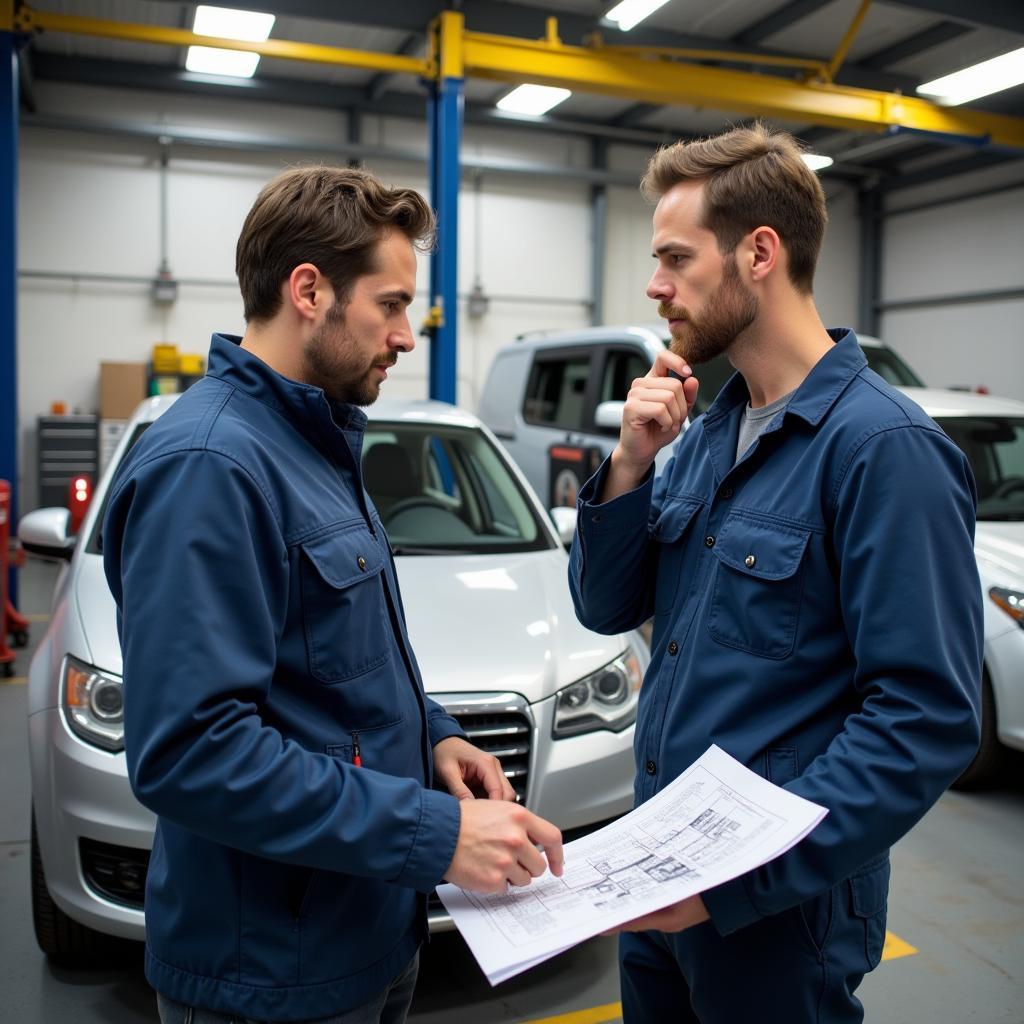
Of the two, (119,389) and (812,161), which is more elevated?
(812,161)

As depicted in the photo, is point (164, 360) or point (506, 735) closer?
point (506, 735)

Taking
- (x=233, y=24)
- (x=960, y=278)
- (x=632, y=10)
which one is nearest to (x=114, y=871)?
(x=233, y=24)

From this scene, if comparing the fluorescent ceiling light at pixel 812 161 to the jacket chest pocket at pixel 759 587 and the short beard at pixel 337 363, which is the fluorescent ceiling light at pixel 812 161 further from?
the short beard at pixel 337 363

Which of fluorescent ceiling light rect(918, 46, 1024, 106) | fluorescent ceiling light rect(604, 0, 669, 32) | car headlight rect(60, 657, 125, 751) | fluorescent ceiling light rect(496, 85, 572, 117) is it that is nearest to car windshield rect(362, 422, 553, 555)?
car headlight rect(60, 657, 125, 751)

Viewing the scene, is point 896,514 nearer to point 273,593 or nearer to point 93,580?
point 273,593

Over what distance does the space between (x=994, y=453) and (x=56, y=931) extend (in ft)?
14.5

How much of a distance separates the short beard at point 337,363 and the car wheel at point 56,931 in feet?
6.05

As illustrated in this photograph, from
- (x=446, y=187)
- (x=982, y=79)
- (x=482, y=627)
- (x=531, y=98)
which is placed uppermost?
(x=531, y=98)

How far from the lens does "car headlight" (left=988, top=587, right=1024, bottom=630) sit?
3.67 meters

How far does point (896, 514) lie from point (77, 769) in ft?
6.65

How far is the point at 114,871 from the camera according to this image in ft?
7.72

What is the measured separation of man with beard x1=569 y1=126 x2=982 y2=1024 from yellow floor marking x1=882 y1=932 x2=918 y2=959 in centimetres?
164

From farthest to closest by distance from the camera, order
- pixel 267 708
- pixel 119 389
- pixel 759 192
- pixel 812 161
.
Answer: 1. pixel 119 389
2. pixel 812 161
3. pixel 759 192
4. pixel 267 708

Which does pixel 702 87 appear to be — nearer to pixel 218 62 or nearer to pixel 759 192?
pixel 218 62
